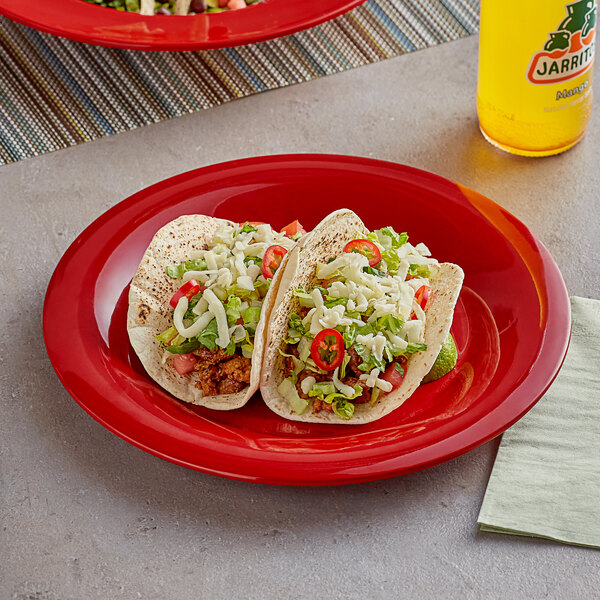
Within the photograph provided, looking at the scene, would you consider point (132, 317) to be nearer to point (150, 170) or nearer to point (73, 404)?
point (73, 404)

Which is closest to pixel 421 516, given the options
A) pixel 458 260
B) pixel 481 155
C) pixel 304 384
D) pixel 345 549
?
pixel 345 549

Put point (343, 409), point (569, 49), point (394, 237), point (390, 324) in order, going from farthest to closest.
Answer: point (569, 49), point (394, 237), point (390, 324), point (343, 409)

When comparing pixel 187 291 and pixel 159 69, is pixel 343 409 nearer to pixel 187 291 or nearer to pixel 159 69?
pixel 187 291

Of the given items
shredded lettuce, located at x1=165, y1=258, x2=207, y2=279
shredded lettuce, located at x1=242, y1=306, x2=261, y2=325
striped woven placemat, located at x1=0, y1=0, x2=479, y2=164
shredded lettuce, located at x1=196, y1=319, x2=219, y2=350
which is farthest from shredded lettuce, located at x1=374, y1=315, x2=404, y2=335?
striped woven placemat, located at x1=0, y1=0, x2=479, y2=164

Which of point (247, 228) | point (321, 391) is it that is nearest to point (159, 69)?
point (247, 228)

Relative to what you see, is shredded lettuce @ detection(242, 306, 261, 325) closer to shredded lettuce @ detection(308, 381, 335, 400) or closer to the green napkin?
shredded lettuce @ detection(308, 381, 335, 400)

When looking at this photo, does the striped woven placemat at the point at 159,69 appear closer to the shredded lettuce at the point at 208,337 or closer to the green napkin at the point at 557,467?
the shredded lettuce at the point at 208,337
